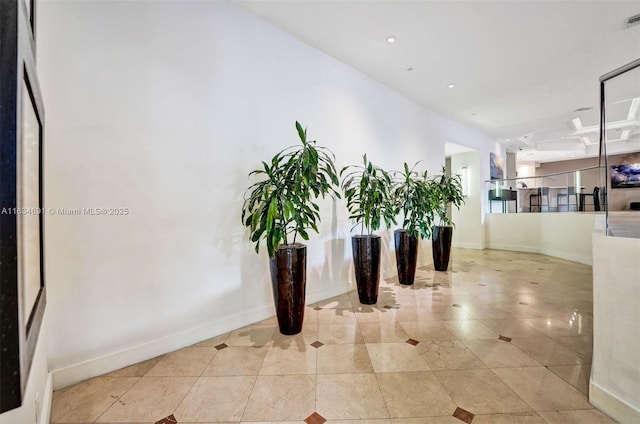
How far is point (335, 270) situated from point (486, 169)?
647 centimetres

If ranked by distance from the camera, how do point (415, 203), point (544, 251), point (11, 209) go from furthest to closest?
point (544, 251)
point (415, 203)
point (11, 209)

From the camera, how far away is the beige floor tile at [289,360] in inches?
79.5

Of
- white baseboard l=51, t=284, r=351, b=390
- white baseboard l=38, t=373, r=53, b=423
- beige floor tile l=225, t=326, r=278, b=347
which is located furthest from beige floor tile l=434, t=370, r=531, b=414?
white baseboard l=38, t=373, r=53, b=423

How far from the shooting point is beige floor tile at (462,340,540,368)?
2.07m

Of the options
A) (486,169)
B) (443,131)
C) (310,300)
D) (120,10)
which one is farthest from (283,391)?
(486,169)

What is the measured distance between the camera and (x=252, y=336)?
257cm

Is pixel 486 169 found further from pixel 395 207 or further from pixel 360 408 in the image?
pixel 360 408

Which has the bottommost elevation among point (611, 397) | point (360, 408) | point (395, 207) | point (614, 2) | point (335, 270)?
point (360, 408)

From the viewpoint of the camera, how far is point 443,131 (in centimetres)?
612

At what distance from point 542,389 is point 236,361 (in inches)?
89.3

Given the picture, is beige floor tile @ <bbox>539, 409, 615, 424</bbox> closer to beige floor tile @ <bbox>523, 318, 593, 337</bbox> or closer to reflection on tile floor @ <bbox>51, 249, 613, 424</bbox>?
reflection on tile floor @ <bbox>51, 249, 613, 424</bbox>

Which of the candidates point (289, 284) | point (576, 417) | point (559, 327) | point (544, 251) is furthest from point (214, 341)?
point (544, 251)

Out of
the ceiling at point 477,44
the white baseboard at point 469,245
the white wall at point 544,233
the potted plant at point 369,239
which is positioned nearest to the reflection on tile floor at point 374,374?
the potted plant at point 369,239

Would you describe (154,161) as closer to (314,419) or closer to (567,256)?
(314,419)
